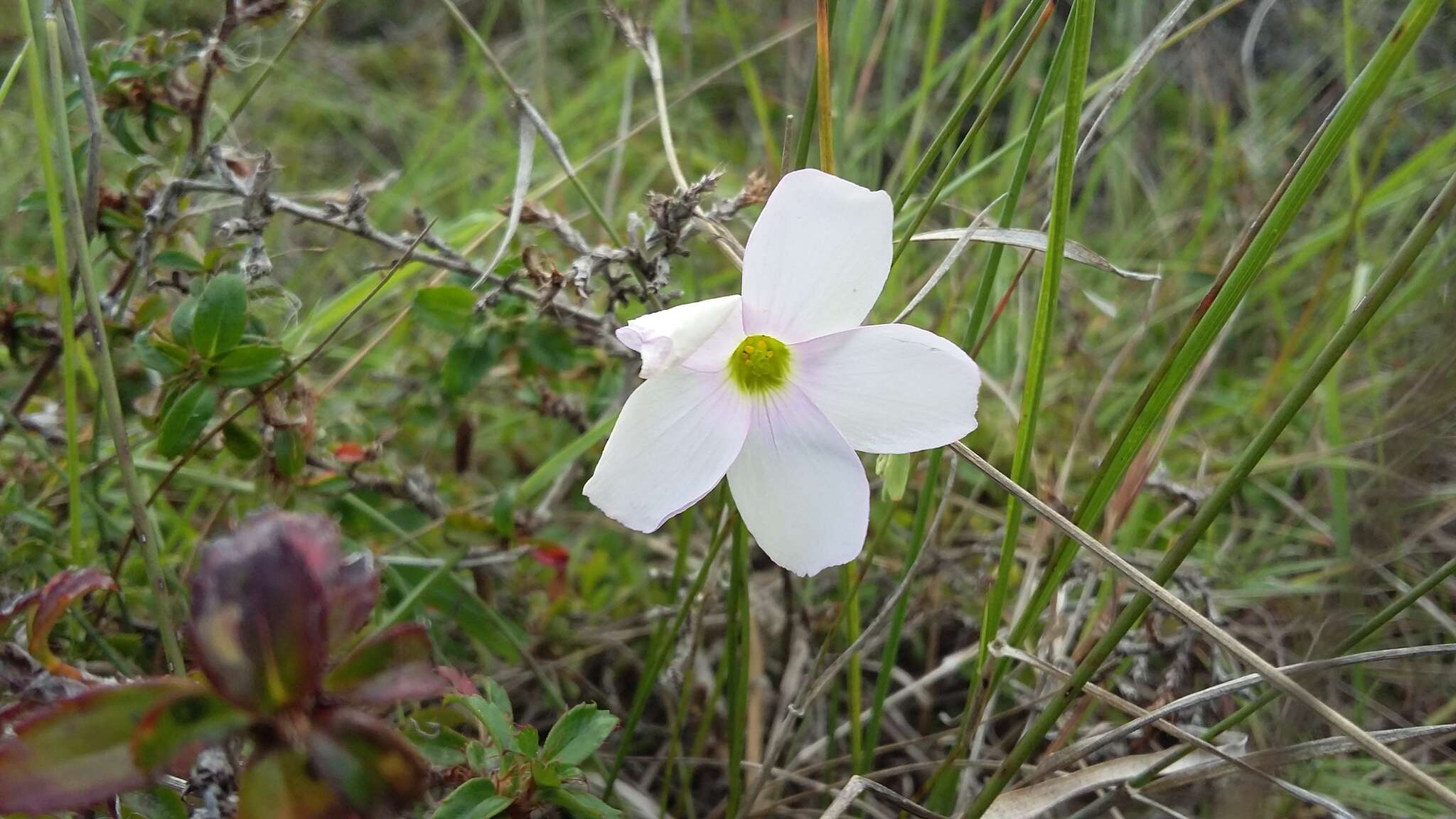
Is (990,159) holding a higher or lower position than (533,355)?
higher

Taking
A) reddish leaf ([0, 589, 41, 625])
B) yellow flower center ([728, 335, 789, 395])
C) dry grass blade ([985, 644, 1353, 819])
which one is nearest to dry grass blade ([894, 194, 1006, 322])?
yellow flower center ([728, 335, 789, 395])

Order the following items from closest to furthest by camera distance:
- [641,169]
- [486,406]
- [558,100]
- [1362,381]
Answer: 1. [486,406]
2. [1362,381]
3. [641,169]
4. [558,100]

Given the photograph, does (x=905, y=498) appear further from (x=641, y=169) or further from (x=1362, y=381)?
(x=641, y=169)

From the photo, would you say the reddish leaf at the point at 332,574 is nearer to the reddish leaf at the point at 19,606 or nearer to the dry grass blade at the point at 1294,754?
the reddish leaf at the point at 19,606

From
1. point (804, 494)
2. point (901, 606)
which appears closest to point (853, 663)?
point (901, 606)

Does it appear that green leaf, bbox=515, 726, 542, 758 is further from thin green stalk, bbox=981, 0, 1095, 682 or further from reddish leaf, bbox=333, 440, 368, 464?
reddish leaf, bbox=333, 440, 368, 464

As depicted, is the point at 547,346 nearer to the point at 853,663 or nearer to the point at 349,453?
the point at 349,453

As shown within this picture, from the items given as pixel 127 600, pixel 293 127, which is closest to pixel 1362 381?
pixel 127 600
